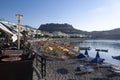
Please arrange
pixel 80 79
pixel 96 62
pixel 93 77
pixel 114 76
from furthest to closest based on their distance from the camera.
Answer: pixel 96 62, pixel 114 76, pixel 93 77, pixel 80 79

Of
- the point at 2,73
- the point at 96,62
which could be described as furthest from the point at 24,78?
the point at 96,62

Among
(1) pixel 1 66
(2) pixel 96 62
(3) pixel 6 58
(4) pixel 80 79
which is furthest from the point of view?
(2) pixel 96 62

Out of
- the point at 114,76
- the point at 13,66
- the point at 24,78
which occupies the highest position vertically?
the point at 13,66

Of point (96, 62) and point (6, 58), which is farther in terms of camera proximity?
point (96, 62)

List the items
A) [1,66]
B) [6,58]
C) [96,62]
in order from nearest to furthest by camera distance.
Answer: [1,66]
[6,58]
[96,62]

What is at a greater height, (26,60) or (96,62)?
(26,60)

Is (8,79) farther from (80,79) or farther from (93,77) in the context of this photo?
(93,77)

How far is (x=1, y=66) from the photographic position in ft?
16.9

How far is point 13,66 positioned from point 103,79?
44.1ft

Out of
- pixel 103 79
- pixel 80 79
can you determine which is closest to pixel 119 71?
pixel 103 79

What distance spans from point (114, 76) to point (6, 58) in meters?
15.8

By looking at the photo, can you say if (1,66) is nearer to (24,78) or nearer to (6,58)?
(6,58)

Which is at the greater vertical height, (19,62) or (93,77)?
(19,62)

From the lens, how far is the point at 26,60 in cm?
554
